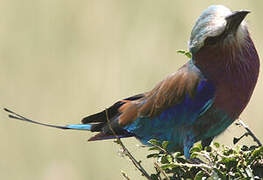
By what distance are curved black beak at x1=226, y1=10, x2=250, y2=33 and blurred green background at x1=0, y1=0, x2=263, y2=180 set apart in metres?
2.37

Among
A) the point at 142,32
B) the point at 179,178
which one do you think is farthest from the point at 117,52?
the point at 179,178

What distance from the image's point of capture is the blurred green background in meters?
5.85

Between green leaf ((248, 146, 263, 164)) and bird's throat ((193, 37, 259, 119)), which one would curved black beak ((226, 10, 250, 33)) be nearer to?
bird's throat ((193, 37, 259, 119))

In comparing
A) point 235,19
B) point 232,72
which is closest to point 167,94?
point 232,72

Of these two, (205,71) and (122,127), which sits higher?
(205,71)

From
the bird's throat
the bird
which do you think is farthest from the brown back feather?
the bird's throat

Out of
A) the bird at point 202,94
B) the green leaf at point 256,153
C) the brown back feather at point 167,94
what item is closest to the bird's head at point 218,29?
the bird at point 202,94

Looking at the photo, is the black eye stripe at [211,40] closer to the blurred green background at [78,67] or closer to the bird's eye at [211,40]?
the bird's eye at [211,40]

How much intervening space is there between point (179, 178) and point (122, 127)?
0.74 meters

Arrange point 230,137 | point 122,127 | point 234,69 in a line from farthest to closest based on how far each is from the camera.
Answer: point 230,137, point 122,127, point 234,69

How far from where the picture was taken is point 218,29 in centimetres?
331

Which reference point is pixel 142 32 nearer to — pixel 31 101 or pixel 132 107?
pixel 31 101

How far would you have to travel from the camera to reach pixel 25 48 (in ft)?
→ 21.2

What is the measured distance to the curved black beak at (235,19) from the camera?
3.22m
